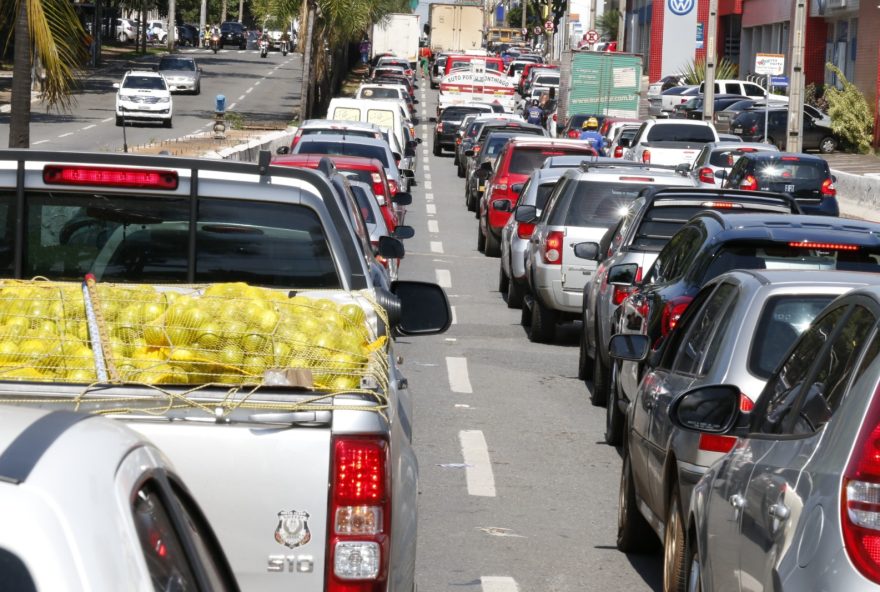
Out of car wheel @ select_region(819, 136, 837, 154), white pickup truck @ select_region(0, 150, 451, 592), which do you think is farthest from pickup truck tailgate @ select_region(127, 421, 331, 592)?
car wheel @ select_region(819, 136, 837, 154)

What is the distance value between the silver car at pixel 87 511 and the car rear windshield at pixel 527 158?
68.7ft

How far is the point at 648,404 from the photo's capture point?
7438mm

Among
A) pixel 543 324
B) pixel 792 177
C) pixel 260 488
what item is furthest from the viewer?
pixel 792 177

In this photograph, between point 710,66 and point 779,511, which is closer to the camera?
point 779,511

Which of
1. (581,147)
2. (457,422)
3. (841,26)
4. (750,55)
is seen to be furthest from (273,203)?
(750,55)

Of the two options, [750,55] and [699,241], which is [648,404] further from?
[750,55]

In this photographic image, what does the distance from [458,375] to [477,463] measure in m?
3.63

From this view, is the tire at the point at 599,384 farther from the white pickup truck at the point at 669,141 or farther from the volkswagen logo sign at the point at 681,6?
the volkswagen logo sign at the point at 681,6

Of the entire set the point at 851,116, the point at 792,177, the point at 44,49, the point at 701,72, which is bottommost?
the point at 792,177

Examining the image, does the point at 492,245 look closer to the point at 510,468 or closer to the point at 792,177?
the point at 792,177

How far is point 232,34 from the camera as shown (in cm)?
11006

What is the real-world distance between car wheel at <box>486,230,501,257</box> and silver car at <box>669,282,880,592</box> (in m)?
18.0

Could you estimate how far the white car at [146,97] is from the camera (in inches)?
1941

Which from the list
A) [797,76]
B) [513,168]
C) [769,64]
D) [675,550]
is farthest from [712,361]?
[769,64]
